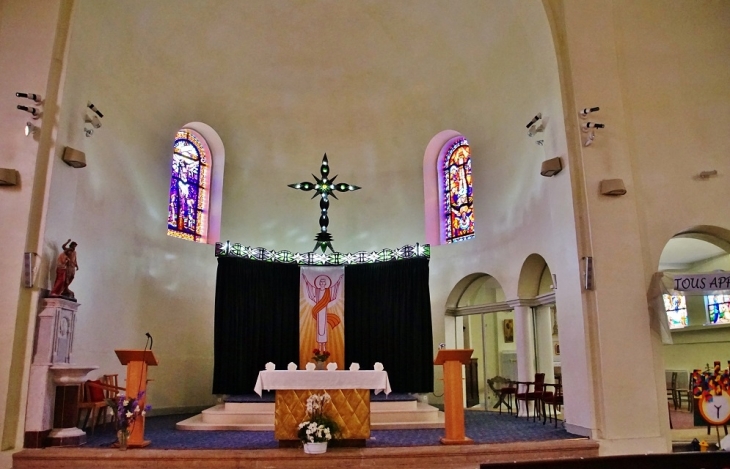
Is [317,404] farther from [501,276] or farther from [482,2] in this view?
[482,2]

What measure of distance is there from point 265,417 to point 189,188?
562 cm

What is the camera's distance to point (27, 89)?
753 centimetres

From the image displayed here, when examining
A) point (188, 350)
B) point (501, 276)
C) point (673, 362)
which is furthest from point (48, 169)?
point (673, 362)

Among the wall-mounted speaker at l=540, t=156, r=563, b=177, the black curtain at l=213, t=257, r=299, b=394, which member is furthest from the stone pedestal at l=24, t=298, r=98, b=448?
the wall-mounted speaker at l=540, t=156, r=563, b=177

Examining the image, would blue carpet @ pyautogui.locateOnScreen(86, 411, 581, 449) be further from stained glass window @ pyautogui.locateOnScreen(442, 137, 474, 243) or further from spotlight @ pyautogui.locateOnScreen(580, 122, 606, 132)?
stained glass window @ pyautogui.locateOnScreen(442, 137, 474, 243)

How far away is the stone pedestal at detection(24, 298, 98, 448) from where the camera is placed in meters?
6.82

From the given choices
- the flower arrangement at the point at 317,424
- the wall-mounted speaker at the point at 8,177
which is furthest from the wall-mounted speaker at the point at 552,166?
the wall-mounted speaker at the point at 8,177

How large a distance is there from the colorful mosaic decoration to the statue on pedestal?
4228 millimetres

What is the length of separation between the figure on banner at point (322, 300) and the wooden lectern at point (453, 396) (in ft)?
15.7

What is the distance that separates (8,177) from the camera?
23.3ft

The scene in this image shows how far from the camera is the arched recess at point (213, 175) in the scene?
12.3m

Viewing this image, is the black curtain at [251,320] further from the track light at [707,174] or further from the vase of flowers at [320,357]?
the track light at [707,174]

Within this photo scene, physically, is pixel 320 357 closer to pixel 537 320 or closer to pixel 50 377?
pixel 537 320

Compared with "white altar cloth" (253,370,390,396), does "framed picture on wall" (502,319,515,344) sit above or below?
above
